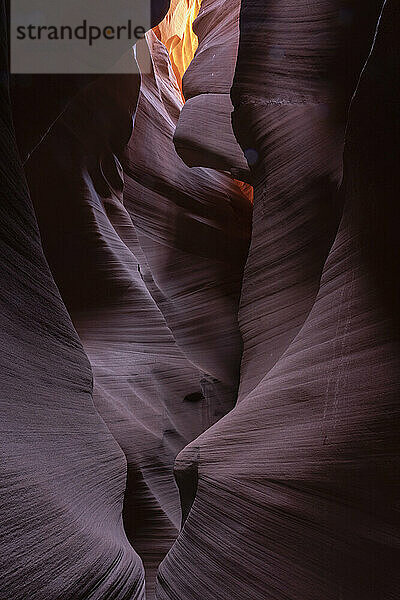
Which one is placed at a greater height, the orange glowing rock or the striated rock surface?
the orange glowing rock

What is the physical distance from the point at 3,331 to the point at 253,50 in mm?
2414

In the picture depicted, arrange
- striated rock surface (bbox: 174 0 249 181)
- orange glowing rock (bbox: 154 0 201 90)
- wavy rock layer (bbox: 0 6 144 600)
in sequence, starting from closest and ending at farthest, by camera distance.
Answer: wavy rock layer (bbox: 0 6 144 600) < striated rock surface (bbox: 174 0 249 181) < orange glowing rock (bbox: 154 0 201 90)

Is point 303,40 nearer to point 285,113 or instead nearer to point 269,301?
point 285,113

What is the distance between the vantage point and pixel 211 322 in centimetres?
396

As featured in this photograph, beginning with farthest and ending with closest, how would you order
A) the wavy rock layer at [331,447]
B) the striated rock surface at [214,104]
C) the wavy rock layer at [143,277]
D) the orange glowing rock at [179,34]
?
the orange glowing rock at [179,34] < the striated rock surface at [214,104] < the wavy rock layer at [143,277] < the wavy rock layer at [331,447]

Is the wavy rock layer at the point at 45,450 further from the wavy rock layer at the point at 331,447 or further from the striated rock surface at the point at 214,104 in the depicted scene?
the striated rock surface at the point at 214,104

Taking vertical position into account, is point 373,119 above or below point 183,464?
above

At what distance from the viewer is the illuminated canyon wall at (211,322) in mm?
1401

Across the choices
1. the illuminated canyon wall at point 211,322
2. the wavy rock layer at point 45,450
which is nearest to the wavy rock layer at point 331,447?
the illuminated canyon wall at point 211,322

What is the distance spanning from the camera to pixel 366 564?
1.32 meters

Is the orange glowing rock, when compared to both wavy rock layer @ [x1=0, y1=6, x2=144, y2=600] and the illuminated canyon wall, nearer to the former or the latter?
the illuminated canyon wall

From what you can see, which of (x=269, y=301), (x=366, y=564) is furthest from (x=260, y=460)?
(x=269, y=301)

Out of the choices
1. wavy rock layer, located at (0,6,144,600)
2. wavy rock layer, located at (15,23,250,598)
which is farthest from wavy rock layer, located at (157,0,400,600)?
wavy rock layer, located at (15,23,250,598)

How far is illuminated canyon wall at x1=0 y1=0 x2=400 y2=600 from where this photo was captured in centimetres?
140
